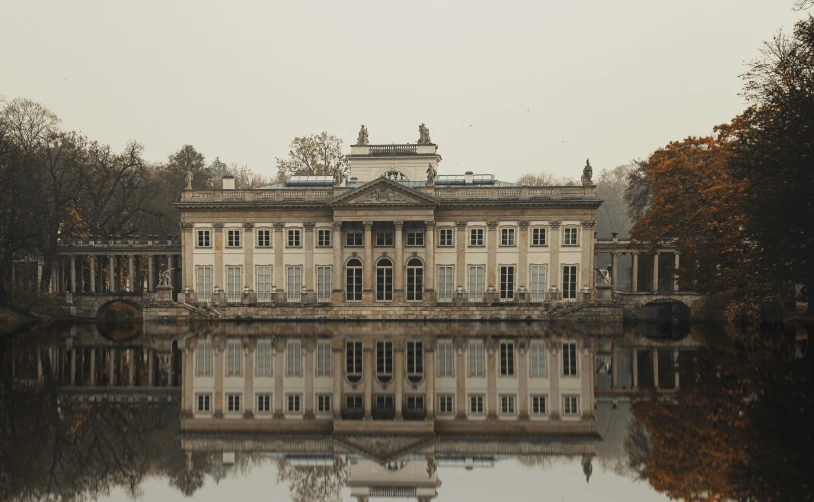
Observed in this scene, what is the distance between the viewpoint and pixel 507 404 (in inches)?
997

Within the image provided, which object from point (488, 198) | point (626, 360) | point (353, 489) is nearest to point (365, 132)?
point (488, 198)

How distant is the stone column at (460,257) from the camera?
63.9 m

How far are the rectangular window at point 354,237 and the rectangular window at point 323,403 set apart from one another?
124 feet

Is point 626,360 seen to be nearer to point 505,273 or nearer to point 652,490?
point 652,490

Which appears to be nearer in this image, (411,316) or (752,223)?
(752,223)

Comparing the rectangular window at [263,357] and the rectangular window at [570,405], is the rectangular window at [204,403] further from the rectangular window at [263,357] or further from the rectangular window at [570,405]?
the rectangular window at [570,405]

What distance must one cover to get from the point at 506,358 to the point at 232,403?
13076mm

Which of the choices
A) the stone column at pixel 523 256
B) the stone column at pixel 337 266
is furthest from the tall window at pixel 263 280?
the stone column at pixel 523 256

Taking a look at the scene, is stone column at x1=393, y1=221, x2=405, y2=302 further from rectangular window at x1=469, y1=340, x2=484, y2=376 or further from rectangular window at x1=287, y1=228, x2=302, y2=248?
rectangular window at x1=469, y1=340, x2=484, y2=376

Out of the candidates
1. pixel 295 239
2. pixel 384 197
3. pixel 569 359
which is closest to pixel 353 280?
pixel 295 239

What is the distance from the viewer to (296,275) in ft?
214

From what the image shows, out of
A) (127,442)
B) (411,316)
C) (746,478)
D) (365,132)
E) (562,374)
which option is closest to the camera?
(746,478)

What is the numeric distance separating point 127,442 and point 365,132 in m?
51.7

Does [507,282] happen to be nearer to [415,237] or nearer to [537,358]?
[415,237]
